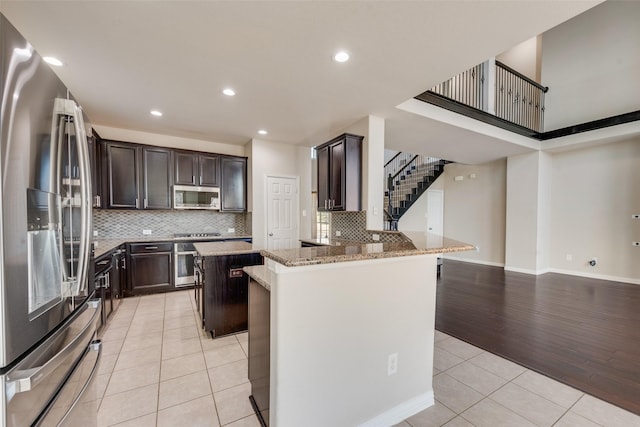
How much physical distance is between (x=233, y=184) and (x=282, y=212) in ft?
3.57

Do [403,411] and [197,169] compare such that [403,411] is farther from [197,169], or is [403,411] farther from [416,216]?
[416,216]

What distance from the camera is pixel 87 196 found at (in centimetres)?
121

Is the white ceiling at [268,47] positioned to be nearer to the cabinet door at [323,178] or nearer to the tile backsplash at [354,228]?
the cabinet door at [323,178]

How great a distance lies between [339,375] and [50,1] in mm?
3016

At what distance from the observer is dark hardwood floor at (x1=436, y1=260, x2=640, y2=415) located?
2.17m

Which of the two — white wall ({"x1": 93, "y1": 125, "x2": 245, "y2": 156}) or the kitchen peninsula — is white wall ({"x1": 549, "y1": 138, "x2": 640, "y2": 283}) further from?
white wall ({"x1": 93, "y1": 125, "x2": 245, "y2": 156})

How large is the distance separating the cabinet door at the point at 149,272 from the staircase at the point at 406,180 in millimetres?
4670

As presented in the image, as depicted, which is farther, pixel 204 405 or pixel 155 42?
pixel 155 42

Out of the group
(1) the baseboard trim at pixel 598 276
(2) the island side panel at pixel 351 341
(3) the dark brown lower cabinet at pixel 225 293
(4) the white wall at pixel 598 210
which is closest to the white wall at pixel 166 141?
(3) the dark brown lower cabinet at pixel 225 293

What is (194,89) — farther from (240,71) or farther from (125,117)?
(125,117)

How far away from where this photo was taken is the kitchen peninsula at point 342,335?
4.43 feet

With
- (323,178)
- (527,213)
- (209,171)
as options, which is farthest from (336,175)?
(527,213)

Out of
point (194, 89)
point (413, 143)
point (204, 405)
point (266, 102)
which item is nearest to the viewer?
point (204, 405)

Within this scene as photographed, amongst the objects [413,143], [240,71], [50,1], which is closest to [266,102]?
[240,71]
